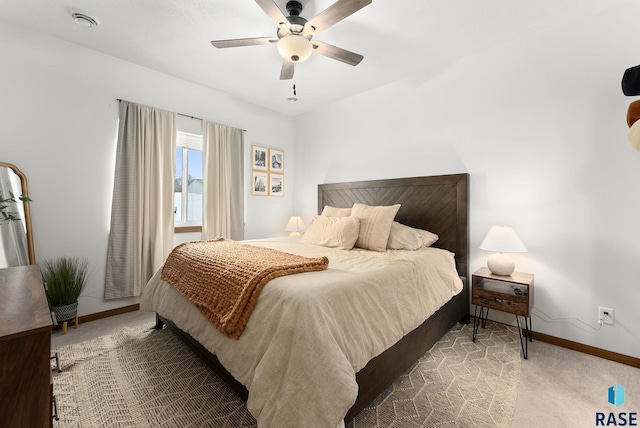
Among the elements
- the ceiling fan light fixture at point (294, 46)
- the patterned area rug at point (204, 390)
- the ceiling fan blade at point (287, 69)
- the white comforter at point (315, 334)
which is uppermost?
the ceiling fan blade at point (287, 69)

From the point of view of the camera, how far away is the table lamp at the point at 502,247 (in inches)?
89.0

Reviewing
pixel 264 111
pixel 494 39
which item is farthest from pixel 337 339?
pixel 264 111

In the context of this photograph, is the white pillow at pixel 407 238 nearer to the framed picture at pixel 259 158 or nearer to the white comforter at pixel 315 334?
the white comforter at pixel 315 334

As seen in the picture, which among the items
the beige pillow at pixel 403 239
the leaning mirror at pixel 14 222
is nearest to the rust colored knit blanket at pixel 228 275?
the beige pillow at pixel 403 239

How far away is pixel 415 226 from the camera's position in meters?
3.14

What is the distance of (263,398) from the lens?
1.25 m

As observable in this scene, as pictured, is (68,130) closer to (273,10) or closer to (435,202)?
(273,10)

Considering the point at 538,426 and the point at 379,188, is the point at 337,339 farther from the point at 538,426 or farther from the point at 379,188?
the point at 379,188

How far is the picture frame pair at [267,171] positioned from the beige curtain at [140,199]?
1.15 meters

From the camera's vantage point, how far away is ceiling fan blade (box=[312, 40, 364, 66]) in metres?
2.09

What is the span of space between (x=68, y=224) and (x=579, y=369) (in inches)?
176

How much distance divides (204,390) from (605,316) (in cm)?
298

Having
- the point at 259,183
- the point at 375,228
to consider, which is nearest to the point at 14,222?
the point at 259,183

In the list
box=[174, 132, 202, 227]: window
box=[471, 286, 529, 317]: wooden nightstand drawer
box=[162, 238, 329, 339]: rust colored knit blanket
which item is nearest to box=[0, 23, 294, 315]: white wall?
box=[174, 132, 202, 227]: window
